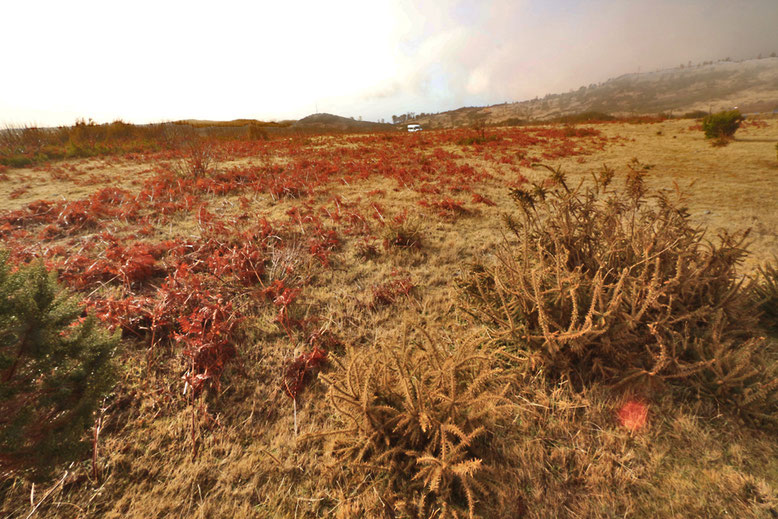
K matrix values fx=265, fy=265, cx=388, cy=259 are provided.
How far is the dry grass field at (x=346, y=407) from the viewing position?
1472mm

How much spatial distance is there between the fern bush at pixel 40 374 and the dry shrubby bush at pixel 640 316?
101 inches

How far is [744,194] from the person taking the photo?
5742 millimetres

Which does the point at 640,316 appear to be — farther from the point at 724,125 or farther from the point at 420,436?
Answer: the point at 724,125

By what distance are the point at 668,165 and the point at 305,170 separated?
1228cm

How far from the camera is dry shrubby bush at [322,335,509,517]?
142 cm

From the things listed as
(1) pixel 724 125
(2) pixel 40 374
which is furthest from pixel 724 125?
(2) pixel 40 374

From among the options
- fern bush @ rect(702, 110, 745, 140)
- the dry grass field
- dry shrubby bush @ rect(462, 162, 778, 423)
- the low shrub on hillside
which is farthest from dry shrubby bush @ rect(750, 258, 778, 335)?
fern bush @ rect(702, 110, 745, 140)

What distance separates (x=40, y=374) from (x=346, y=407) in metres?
1.57

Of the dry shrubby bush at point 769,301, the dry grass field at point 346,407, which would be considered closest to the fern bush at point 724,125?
the dry grass field at point 346,407

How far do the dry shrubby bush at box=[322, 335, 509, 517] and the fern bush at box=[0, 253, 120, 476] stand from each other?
1.24 m

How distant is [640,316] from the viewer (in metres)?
1.77

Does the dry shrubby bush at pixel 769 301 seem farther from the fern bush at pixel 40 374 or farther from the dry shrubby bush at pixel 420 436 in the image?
the fern bush at pixel 40 374

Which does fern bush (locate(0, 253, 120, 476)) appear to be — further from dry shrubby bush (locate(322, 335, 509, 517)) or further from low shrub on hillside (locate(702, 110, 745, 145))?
low shrub on hillside (locate(702, 110, 745, 145))

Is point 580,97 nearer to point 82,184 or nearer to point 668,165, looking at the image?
point 668,165
